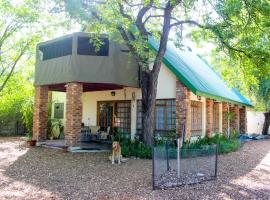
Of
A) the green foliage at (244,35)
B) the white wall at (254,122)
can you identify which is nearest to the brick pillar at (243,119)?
the white wall at (254,122)

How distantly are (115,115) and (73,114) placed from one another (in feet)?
13.7

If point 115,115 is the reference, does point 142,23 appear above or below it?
above

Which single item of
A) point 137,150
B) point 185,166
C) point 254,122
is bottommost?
point 185,166

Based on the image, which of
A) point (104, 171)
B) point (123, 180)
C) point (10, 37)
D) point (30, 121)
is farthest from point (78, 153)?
point (10, 37)

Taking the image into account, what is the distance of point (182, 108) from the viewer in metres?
14.6

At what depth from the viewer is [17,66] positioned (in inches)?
991

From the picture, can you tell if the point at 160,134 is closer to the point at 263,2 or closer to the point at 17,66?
the point at 263,2

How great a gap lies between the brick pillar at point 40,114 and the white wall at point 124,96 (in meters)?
3.36

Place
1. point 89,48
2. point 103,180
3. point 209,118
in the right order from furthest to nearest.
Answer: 1. point 209,118
2. point 89,48
3. point 103,180

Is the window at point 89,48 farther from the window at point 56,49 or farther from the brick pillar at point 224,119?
the brick pillar at point 224,119

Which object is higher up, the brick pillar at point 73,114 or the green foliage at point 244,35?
the green foliage at point 244,35

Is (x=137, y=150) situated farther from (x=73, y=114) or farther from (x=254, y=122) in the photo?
(x=254, y=122)

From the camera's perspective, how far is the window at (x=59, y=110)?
Result: 2094cm

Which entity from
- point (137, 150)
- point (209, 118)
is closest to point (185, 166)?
point (137, 150)
